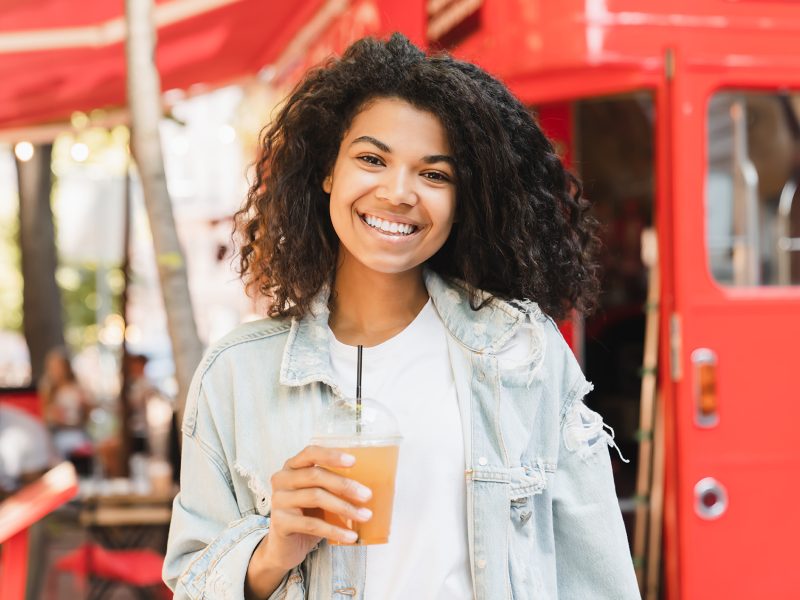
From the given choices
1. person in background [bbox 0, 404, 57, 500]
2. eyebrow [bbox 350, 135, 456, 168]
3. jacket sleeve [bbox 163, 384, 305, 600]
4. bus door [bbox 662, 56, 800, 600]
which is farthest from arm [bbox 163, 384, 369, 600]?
person in background [bbox 0, 404, 57, 500]

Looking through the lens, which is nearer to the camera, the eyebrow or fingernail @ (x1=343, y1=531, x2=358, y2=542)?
→ fingernail @ (x1=343, y1=531, x2=358, y2=542)

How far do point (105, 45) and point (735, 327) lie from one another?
3.74m

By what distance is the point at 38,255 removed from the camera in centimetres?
1135

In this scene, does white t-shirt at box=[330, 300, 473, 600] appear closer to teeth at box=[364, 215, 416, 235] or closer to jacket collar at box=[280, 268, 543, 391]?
jacket collar at box=[280, 268, 543, 391]

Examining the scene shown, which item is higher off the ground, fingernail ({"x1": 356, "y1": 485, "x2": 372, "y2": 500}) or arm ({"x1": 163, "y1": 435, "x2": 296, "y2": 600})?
fingernail ({"x1": 356, "y1": 485, "x2": 372, "y2": 500})

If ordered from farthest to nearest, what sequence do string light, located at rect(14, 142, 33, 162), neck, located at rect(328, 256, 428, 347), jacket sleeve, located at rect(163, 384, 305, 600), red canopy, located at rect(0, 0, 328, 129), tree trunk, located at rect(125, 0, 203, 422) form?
string light, located at rect(14, 142, 33, 162) < red canopy, located at rect(0, 0, 328, 129) < tree trunk, located at rect(125, 0, 203, 422) < neck, located at rect(328, 256, 428, 347) < jacket sleeve, located at rect(163, 384, 305, 600)

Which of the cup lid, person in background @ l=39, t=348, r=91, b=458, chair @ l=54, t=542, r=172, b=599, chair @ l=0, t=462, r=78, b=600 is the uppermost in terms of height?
the cup lid

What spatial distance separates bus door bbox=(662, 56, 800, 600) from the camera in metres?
3.62

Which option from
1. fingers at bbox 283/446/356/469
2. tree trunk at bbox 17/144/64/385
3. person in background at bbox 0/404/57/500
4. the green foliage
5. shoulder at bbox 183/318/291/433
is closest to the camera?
fingers at bbox 283/446/356/469

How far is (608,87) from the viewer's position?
12.2ft

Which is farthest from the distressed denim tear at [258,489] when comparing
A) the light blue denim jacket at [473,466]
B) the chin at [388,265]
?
the chin at [388,265]

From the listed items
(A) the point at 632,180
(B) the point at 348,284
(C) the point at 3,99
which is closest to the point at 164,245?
(B) the point at 348,284

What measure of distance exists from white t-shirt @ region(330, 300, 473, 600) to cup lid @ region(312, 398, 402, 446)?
0.39 feet

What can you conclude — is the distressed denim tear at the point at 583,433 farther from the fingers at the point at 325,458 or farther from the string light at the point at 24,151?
the string light at the point at 24,151
